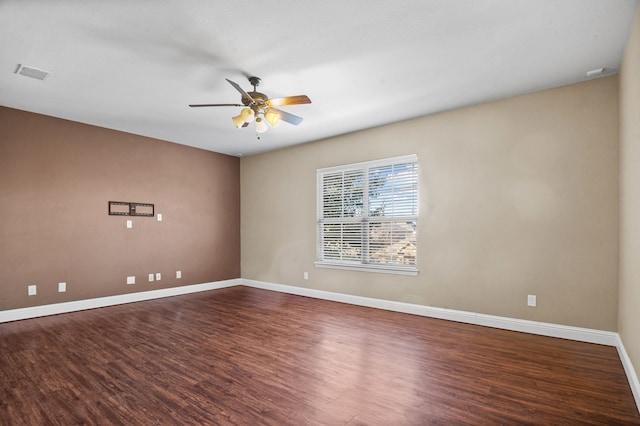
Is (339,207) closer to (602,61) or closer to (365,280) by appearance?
(365,280)

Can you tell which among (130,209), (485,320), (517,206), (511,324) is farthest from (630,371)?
(130,209)

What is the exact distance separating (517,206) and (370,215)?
1.99 meters

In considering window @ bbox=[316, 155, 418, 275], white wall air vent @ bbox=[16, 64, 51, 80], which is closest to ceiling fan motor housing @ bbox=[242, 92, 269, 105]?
white wall air vent @ bbox=[16, 64, 51, 80]

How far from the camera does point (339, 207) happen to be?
5520 mm

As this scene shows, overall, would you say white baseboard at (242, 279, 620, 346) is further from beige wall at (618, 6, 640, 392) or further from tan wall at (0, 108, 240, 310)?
tan wall at (0, 108, 240, 310)

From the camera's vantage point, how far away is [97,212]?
16.6ft

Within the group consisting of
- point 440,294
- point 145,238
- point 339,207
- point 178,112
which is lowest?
point 440,294

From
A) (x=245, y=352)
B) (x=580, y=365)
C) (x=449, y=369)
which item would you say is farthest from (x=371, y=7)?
(x=580, y=365)

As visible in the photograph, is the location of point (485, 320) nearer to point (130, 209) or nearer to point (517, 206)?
point (517, 206)

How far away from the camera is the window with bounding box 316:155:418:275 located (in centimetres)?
470

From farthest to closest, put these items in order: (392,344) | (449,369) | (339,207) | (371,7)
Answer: (339,207) → (392,344) → (449,369) → (371,7)

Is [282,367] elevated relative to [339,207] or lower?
lower

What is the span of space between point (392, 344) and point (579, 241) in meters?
2.27

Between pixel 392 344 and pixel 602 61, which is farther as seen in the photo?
pixel 392 344
